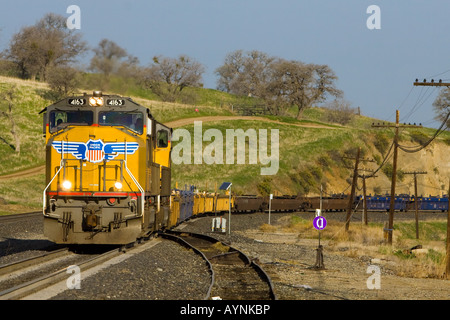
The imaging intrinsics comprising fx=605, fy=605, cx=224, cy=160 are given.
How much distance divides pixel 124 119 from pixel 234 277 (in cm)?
613

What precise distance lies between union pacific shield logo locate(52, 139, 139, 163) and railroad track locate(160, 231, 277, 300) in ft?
13.9

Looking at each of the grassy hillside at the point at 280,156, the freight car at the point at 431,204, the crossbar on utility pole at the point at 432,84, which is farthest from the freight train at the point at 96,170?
the freight car at the point at 431,204

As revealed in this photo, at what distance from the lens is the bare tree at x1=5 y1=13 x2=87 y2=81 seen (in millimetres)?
68688

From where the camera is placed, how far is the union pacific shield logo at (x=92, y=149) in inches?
706

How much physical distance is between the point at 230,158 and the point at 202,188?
1208 centimetres

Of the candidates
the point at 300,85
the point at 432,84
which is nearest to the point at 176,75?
the point at 300,85

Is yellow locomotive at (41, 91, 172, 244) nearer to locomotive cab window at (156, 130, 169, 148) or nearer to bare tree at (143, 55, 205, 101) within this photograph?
locomotive cab window at (156, 130, 169, 148)

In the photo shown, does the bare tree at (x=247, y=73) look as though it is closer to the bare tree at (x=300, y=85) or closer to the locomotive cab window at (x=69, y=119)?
the bare tree at (x=300, y=85)

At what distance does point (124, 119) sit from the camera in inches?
727

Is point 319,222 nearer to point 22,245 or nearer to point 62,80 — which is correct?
point 22,245

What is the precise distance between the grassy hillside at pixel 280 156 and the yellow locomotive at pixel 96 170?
36.5 metres

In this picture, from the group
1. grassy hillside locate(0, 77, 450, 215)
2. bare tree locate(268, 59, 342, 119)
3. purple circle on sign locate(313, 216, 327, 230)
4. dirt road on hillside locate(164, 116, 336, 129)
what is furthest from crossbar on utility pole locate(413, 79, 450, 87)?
bare tree locate(268, 59, 342, 119)
